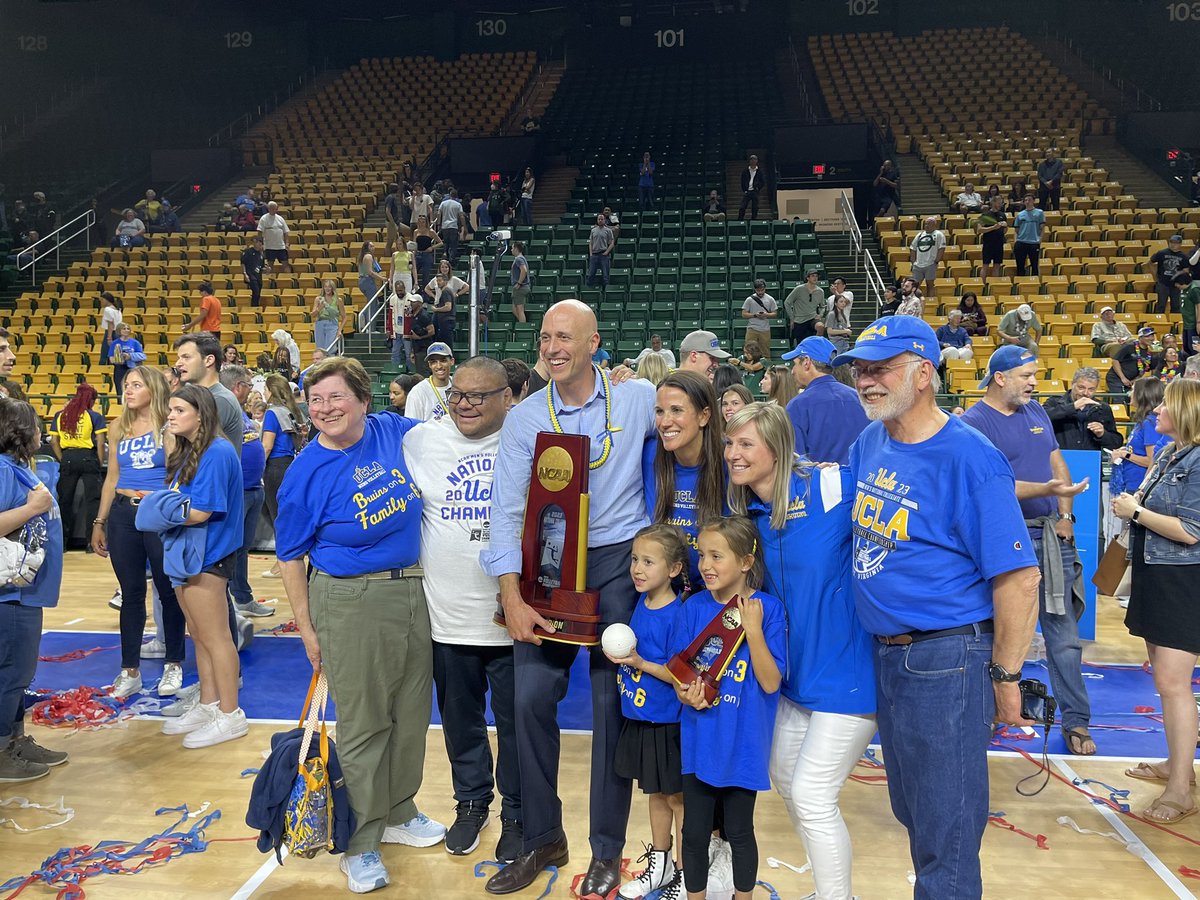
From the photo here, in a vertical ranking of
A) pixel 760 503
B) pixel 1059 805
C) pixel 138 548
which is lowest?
pixel 1059 805

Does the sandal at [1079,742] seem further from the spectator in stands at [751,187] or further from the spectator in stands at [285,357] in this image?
the spectator in stands at [751,187]

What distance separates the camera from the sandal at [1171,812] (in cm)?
414

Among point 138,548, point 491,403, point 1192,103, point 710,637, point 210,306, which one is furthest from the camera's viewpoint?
point 1192,103

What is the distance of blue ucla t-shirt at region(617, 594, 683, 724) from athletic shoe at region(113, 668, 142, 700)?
3492 millimetres

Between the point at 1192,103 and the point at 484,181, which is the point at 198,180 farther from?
the point at 1192,103

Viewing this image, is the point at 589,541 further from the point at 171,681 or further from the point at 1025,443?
the point at 171,681

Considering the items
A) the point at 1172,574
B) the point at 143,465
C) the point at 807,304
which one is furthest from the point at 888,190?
the point at 143,465

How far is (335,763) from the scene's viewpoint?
3.63 metres

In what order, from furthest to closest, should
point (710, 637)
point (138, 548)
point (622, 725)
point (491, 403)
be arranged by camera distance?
point (138, 548), point (491, 403), point (622, 725), point (710, 637)

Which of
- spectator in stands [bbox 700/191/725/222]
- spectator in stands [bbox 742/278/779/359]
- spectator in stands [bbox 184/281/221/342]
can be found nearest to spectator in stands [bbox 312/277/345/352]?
spectator in stands [bbox 184/281/221/342]

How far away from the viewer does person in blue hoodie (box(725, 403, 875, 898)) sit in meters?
2.96

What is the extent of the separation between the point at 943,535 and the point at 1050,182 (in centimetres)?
1591

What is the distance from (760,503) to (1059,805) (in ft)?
7.28

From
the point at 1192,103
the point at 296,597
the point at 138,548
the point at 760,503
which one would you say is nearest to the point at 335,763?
the point at 296,597
